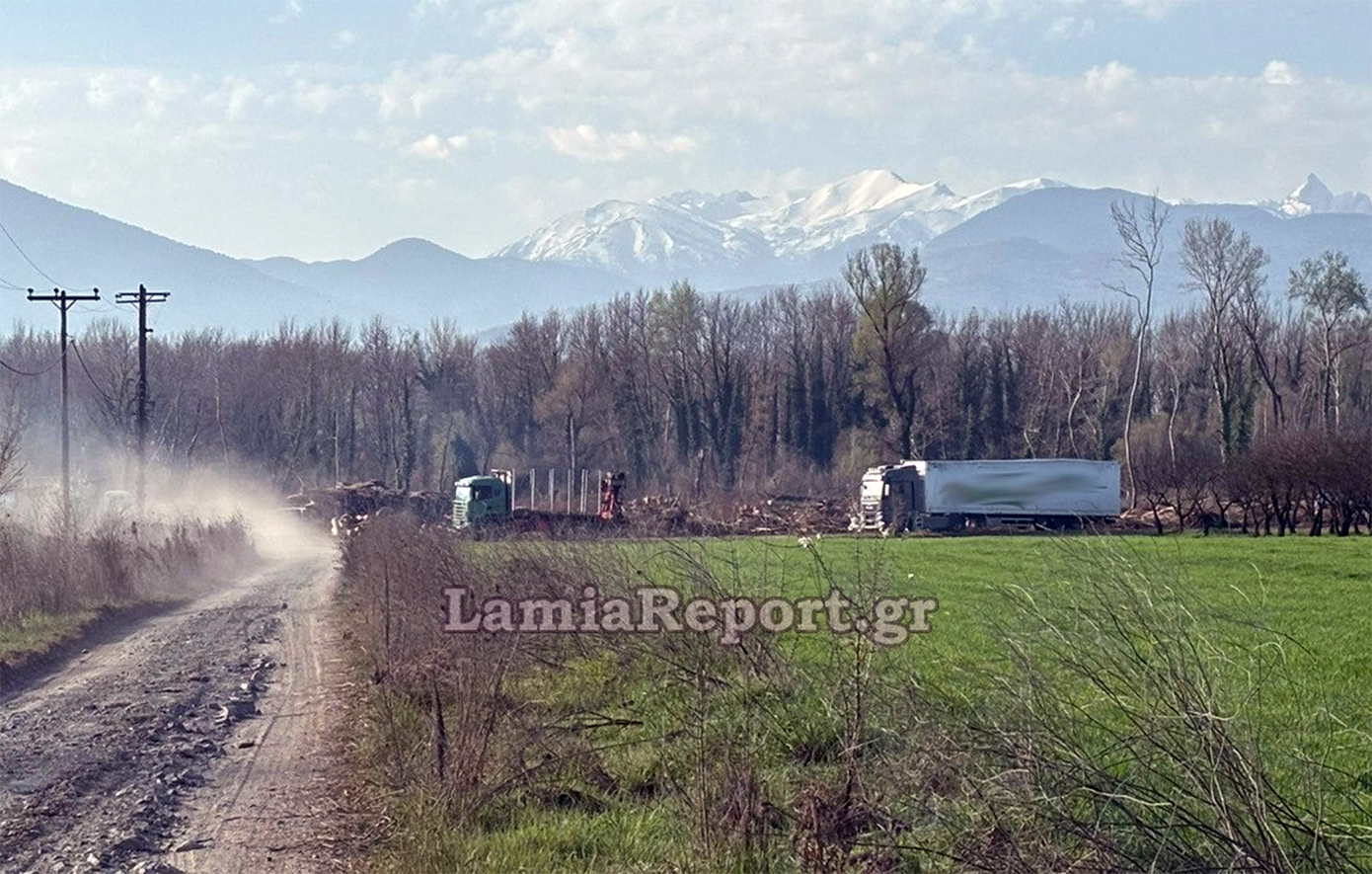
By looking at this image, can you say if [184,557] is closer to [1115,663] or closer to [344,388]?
[1115,663]

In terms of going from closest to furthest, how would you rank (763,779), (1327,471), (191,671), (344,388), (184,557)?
(763,779), (191,671), (184,557), (1327,471), (344,388)

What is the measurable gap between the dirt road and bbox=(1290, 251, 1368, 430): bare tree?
222 feet

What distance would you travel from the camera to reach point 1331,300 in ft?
246

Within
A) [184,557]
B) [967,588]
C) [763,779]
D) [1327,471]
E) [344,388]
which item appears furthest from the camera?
[344,388]

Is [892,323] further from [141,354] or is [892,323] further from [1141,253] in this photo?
[141,354]

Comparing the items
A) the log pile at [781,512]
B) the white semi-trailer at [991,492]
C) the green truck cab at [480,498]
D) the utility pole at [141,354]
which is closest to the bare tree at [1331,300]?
the white semi-trailer at [991,492]

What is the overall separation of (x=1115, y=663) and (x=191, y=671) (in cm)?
1386

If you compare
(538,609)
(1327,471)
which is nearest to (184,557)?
(538,609)

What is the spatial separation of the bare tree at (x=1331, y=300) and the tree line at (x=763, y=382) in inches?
6.9

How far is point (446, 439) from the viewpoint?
3583 inches

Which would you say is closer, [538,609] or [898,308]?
[538,609]

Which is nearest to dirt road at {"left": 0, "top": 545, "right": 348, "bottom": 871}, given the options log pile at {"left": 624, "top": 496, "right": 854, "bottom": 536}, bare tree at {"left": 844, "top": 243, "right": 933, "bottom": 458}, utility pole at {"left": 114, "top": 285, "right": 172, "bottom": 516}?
utility pole at {"left": 114, "top": 285, "right": 172, "bottom": 516}

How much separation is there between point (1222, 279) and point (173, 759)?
7478 cm

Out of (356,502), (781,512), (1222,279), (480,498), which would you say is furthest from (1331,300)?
(356,502)
